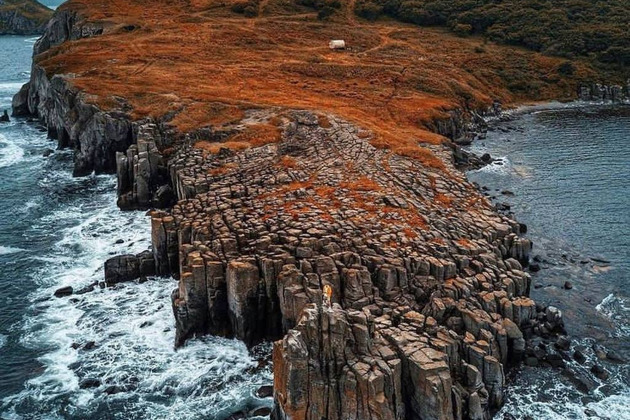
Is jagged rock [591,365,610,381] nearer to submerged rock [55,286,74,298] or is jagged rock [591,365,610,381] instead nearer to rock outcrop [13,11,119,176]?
submerged rock [55,286,74,298]

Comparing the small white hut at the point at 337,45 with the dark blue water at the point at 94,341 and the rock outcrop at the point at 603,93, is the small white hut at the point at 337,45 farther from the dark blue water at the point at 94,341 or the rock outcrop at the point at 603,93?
the dark blue water at the point at 94,341

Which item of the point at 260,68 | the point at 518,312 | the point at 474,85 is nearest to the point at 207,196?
the point at 518,312

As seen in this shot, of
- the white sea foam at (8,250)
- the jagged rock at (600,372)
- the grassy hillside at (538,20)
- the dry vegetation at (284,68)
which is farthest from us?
the grassy hillside at (538,20)

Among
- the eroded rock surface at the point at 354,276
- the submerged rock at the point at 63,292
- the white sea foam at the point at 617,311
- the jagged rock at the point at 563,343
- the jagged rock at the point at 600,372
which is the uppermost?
the eroded rock surface at the point at 354,276

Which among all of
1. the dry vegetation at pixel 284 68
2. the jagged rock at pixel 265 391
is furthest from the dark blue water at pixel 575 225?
the jagged rock at pixel 265 391

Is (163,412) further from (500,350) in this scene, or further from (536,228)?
(536,228)

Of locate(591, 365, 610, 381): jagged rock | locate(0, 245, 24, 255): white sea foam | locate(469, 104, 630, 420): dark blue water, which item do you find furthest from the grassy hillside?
locate(0, 245, 24, 255): white sea foam
